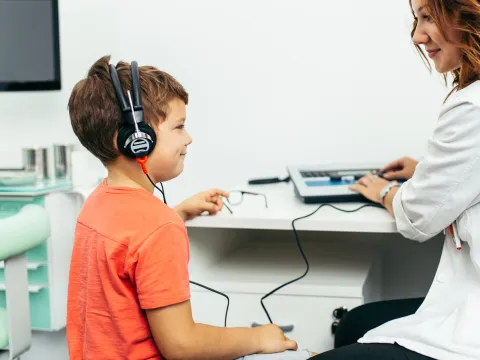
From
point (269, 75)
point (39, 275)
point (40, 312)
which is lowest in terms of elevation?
point (40, 312)

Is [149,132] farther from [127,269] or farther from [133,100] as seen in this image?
[127,269]

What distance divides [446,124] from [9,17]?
4.60 ft

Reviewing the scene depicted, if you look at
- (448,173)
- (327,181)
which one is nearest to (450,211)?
(448,173)

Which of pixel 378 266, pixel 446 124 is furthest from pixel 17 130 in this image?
pixel 446 124

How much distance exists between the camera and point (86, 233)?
0.84m

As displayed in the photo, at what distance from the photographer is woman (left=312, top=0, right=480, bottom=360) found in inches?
32.7

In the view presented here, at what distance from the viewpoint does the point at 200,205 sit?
117 cm

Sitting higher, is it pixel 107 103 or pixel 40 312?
pixel 107 103

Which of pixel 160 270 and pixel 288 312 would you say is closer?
pixel 160 270

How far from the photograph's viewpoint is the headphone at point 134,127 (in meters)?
0.81

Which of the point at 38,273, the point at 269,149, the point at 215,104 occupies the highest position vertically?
the point at 215,104

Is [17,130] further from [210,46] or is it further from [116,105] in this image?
[116,105]

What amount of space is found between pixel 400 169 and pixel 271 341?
0.74m

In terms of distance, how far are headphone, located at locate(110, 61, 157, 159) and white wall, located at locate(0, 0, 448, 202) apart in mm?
1090
